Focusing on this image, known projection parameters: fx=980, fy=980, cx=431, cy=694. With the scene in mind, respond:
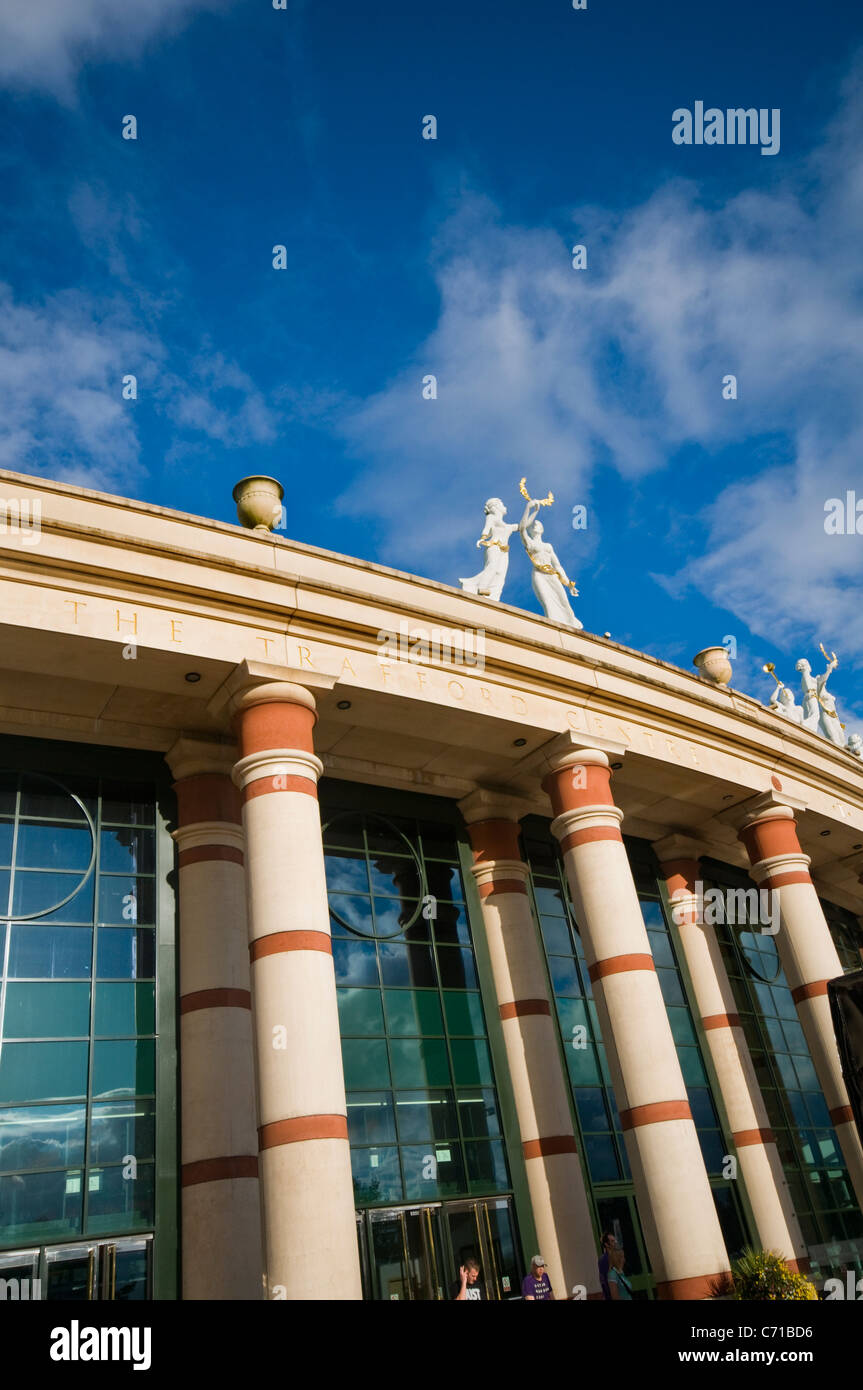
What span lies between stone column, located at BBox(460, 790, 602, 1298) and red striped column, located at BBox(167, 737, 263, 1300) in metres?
5.15

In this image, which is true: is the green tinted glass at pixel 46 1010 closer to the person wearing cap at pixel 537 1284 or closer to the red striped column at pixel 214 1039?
the red striped column at pixel 214 1039

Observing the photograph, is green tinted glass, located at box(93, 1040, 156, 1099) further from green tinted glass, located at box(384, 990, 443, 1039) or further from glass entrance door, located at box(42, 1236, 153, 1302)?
green tinted glass, located at box(384, 990, 443, 1039)

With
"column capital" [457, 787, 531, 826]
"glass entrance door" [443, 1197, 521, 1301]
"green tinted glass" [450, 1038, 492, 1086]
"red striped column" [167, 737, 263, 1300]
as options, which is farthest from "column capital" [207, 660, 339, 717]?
"glass entrance door" [443, 1197, 521, 1301]

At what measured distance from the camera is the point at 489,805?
18625 mm

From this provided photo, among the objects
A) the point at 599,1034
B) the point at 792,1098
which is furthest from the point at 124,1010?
the point at 792,1098

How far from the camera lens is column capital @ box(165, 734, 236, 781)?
15.2 meters

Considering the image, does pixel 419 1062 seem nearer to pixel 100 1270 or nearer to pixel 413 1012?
pixel 413 1012

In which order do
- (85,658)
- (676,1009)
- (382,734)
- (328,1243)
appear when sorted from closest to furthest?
(328,1243), (85,658), (382,734), (676,1009)

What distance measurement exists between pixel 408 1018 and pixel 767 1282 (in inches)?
252

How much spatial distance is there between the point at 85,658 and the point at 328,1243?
778cm

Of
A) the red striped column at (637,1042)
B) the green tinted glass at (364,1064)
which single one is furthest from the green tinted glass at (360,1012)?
the red striped column at (637,1042)
